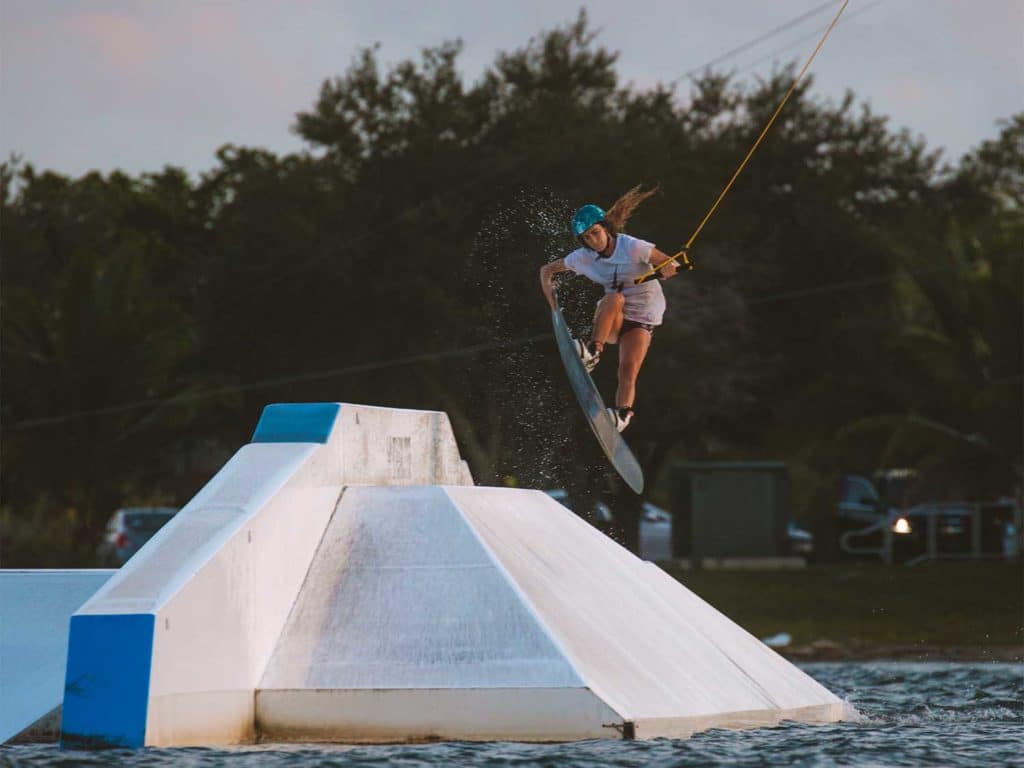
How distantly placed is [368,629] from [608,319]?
14.3ft

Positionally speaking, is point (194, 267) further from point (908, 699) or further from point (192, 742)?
point (192, 742)

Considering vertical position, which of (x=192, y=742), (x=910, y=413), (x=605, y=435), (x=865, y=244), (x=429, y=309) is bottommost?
(x=192, y=742)

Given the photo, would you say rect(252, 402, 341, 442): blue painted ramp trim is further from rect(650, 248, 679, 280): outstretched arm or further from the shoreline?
the shoreline

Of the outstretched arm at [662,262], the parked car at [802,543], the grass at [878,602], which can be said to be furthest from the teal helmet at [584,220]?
the parked car at [802,543]

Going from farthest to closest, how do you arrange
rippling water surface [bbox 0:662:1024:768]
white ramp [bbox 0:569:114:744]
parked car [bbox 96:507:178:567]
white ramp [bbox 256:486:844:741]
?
parked car [bbox 96:507:178:567]
white ramp [bbox 0:569:114:744]
white ramp [bbox 256:486:844:741]
rippling water surface [bbox 0:662:1024:768]

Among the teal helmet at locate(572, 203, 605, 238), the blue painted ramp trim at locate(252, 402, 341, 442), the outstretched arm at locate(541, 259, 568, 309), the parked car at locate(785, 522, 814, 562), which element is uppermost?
the teal helmet at locate(572, 203, 605, 238)

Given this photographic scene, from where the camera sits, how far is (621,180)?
34719 millimetres

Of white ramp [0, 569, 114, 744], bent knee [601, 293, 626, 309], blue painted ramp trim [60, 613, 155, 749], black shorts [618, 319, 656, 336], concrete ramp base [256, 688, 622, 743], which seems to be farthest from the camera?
black shorts [618, 319, 656, 336]

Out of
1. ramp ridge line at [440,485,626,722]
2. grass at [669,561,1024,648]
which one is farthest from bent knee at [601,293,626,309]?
grass at [669,561,1024,648]

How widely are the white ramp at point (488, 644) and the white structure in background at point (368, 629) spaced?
0.05 feet

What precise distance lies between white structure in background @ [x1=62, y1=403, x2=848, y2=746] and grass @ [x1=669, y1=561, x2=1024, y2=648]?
42.5ft

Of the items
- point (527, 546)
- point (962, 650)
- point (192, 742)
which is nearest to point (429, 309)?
point (962, 650)

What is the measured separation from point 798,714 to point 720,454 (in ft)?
130

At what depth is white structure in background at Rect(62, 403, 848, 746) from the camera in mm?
9125
